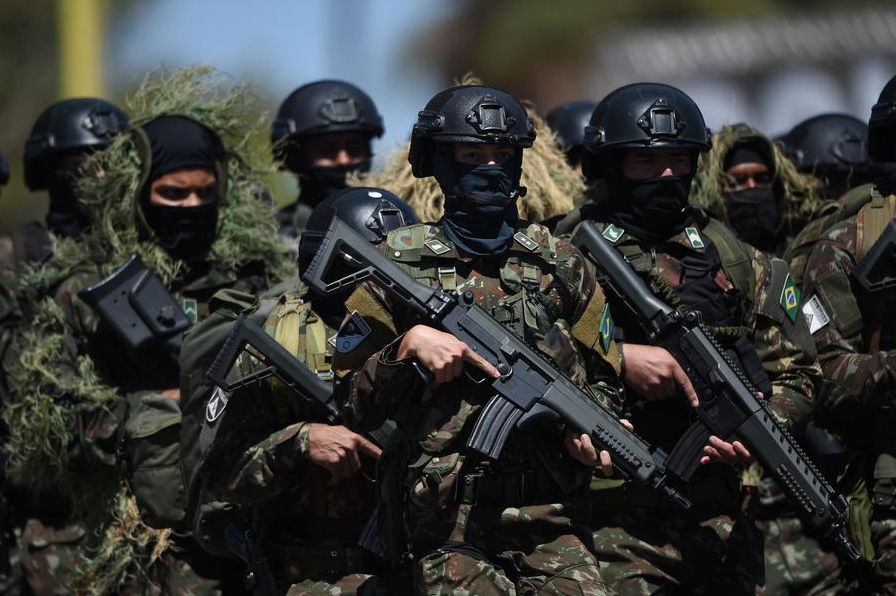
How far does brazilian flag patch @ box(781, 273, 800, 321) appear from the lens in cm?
667

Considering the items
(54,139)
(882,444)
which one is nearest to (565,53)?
(54,139)

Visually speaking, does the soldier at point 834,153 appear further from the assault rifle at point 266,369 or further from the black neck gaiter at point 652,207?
the assault rifle at point 266,369

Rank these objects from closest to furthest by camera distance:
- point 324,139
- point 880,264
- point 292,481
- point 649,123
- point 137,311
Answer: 1. point 292,481
2. point 649,123
3. point 880,264
4. point 137,311
5. point 324,139

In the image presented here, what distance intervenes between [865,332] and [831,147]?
2120mm

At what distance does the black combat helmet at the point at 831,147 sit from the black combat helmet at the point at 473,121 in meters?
3.29

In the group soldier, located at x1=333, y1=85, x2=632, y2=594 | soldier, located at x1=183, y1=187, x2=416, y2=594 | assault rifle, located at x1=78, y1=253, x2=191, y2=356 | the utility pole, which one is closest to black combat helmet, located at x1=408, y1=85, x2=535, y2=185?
soldier, located at x1=333, y1=85, x2=632, y2=594

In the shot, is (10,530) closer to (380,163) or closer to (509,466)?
(380,163)

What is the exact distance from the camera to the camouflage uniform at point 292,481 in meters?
6.27

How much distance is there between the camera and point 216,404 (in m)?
6.49

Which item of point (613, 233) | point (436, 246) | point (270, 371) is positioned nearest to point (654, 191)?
point (613, 233)

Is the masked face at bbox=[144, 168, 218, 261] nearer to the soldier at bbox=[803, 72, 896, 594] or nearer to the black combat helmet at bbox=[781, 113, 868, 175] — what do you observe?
the soldier at bbox=[803, 72, 896, 594]

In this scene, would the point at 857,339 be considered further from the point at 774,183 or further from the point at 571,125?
the point at 571,125

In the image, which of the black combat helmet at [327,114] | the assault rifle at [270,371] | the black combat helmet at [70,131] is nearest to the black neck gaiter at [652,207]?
the assault rifle at [270,371]

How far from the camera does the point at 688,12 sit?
34438mm
